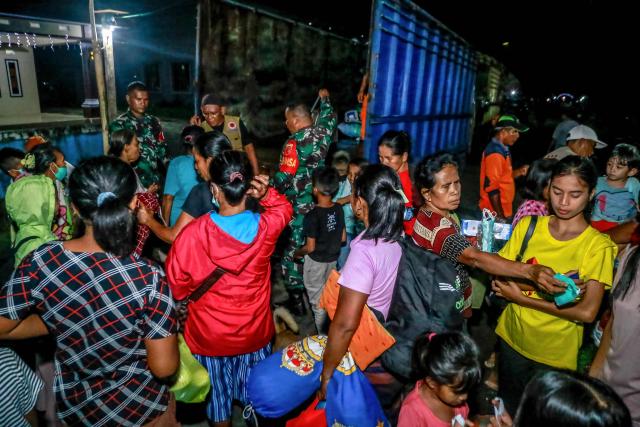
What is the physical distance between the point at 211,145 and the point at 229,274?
1.10 meters

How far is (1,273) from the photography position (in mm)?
4582

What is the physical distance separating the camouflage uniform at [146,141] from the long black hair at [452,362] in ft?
12.8

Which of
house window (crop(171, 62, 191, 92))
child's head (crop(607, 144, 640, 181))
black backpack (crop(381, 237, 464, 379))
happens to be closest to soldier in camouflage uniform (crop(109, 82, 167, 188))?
black backpack (crop(381, 237, 464, 379))

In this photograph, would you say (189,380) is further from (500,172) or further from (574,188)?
(500,172)

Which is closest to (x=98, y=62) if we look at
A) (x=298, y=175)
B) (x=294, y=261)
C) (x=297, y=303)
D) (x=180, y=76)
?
(x=298, y=175)

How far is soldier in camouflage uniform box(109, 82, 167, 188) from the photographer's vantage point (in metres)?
4.61

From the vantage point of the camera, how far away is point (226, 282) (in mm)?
2268

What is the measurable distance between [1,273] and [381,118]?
223 inches

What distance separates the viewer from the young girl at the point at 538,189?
3143mm

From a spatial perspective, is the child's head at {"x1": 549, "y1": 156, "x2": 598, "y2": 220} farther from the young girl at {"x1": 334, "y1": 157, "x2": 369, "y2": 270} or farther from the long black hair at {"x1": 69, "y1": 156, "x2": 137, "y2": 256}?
the long black hair at {"x1": 69, "y1": 156, "x2": 137, "y2": 256}

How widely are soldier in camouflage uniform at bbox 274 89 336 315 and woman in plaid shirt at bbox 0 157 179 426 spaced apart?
2.46 m

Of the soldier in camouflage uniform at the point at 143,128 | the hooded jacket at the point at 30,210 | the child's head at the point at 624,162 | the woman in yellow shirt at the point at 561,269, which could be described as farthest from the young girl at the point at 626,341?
the soldier in camouflage uniform at the point at 143,128

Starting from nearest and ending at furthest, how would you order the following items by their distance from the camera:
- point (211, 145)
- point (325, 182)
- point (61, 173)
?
point (211, 145) < point (61, 173) < point (325, 182)

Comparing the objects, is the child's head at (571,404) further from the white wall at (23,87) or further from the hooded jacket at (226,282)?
the white wall at (23,87)
